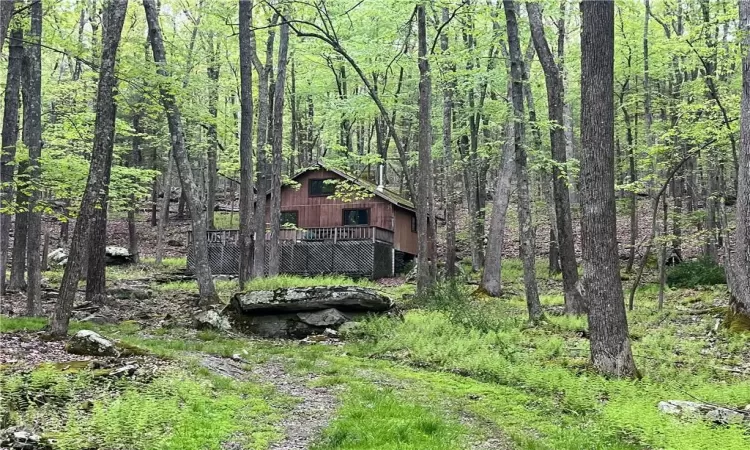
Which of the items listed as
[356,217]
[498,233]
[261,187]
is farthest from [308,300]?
[356,217]

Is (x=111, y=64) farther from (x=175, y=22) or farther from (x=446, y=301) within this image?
(x=175, y=22)

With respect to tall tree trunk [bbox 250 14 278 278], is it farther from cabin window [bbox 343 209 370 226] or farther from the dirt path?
cabin window [bbox 343 209 370 226]

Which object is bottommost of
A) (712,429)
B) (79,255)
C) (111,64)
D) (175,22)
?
(712,429)

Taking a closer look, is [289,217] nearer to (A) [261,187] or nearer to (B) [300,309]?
→ (A) [261,187]

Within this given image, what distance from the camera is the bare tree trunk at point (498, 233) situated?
1894 centimetres

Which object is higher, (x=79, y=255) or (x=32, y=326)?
(x=79, y=255)

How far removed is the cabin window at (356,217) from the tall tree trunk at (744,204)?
20.4 m

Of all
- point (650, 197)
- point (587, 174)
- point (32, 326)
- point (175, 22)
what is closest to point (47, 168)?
point (32, 326)

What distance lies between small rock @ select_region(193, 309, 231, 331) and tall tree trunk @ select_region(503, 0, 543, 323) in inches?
264

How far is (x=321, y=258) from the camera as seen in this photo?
2619 cm

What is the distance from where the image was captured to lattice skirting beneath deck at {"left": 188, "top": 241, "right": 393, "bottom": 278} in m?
26.0

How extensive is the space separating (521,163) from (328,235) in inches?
614

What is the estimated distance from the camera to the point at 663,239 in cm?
1336

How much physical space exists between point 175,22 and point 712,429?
31.6 metres
